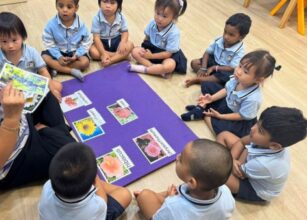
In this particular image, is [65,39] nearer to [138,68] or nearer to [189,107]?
[138,68]

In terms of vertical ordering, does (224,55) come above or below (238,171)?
above

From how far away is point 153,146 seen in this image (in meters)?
1.72

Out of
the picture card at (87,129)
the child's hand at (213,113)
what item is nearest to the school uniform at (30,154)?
the picture card at (87,129)

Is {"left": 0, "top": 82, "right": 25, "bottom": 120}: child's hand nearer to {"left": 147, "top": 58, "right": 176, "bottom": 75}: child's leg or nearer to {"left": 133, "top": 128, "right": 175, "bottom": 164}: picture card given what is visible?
{"left": 133, "top": 128, "right": 175, "bottom": 164}: picture card

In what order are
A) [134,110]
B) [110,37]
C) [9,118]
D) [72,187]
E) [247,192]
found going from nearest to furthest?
[72,187]
[9,118]
[247,192]
[134,110]
[110,37]

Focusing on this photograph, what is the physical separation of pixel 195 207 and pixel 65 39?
146cm

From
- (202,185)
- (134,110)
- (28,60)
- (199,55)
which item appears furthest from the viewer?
(199,55)

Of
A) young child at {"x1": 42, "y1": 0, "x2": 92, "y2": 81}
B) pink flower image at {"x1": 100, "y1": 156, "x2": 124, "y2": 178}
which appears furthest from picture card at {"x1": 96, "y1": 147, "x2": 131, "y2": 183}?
young child at {"x1": 42, "y1": 0, "x2": 92, "y2": 81}

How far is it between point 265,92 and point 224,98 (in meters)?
0.42

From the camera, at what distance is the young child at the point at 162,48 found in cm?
207

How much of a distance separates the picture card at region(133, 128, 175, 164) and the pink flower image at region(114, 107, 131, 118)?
0.60ft

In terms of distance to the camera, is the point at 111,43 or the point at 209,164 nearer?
the point at 209,164

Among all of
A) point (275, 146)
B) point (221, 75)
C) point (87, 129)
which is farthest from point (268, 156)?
point (87, 129)

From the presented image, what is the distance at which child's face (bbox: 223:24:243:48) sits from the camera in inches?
74.9
